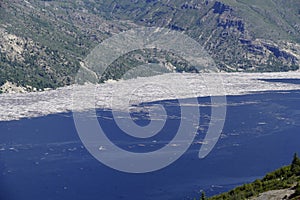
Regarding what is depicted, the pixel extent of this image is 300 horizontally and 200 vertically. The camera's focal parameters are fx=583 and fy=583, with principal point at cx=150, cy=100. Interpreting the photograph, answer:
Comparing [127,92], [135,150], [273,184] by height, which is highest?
[273,184]

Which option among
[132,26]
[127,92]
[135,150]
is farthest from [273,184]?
[132,26]

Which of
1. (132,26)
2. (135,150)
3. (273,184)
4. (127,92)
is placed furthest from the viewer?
(132,26)

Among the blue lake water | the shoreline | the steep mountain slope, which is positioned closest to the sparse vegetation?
the blue lake water

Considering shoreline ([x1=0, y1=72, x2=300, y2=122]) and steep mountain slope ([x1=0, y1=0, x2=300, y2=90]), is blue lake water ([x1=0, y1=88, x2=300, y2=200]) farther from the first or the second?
steep mountain slope ([x1=0, y1=0, x2=300, y2=90])

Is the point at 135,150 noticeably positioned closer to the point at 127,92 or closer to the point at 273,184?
the point at 273,184

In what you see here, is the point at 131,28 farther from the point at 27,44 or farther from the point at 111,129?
the point at 111,129

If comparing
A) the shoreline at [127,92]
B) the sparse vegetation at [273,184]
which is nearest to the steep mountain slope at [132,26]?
the shoreline at [127,92]
